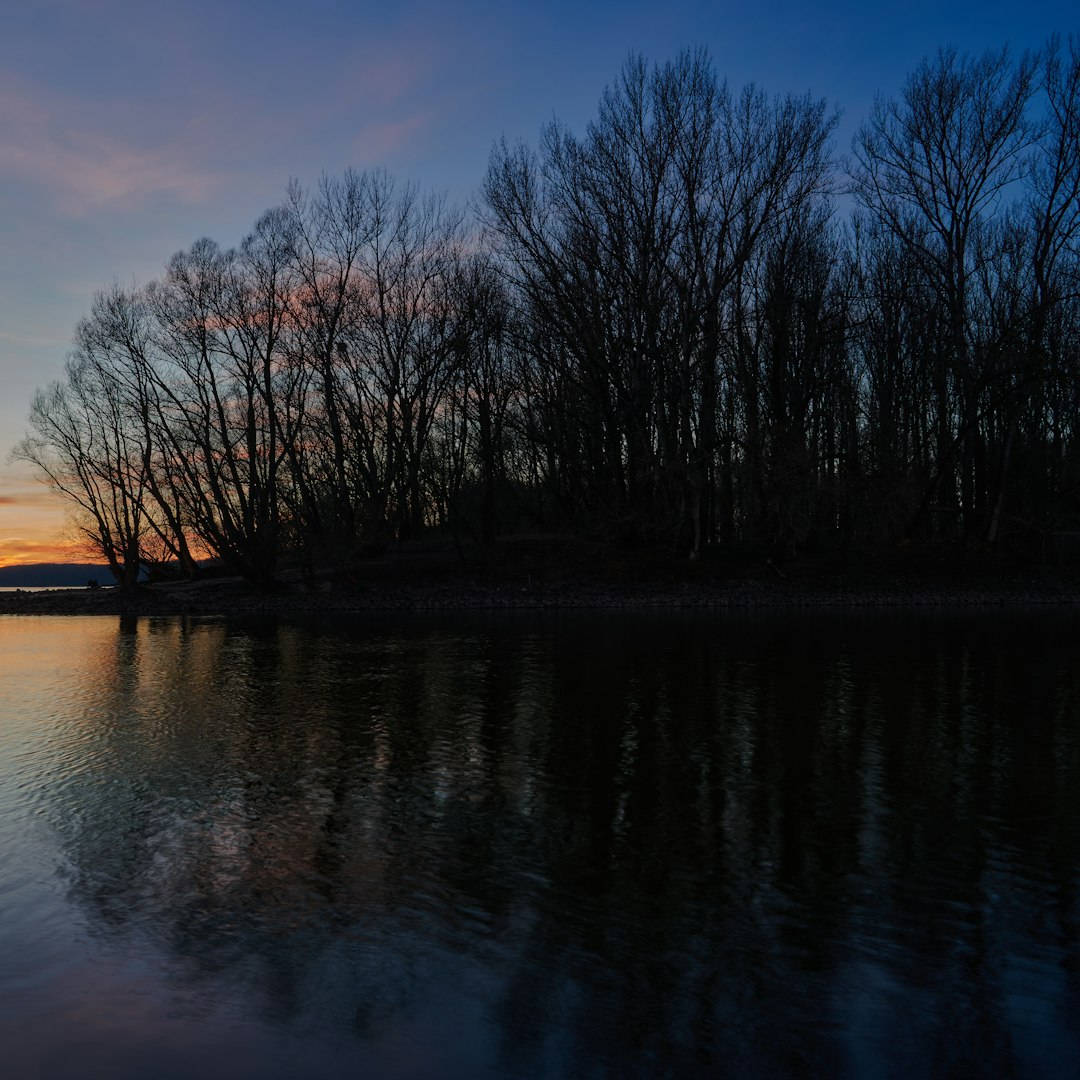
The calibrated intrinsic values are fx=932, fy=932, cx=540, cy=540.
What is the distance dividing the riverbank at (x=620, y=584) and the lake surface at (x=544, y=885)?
24374mm

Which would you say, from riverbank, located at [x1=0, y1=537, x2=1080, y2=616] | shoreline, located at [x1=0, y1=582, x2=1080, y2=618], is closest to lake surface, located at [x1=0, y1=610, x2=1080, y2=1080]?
shoreline, located at [x1=0, y1=582, x2=1080, y2=618]

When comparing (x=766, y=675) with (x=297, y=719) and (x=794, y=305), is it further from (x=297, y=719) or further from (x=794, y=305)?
(x=794, y=305)

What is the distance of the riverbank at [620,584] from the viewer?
132 feet

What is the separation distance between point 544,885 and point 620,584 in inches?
1411

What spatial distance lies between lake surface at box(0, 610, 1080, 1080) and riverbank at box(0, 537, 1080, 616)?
24.4m

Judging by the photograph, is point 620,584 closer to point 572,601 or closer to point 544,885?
point 572,601

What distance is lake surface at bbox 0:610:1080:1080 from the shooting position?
4863 mm

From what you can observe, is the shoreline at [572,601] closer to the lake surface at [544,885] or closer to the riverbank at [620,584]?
the riverbank at [620,584]

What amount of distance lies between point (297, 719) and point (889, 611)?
2792 centimetres

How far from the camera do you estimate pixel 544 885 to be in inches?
281

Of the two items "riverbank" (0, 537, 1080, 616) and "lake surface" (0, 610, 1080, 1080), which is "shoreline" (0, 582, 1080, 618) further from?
"lake surface" (0, 610, 1080, 1080)

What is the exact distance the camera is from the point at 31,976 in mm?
5645

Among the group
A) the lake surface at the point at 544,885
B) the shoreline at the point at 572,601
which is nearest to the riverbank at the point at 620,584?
the shoreline at the point at 572,601

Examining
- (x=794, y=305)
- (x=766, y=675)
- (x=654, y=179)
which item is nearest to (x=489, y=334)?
(x=654, y=179)
